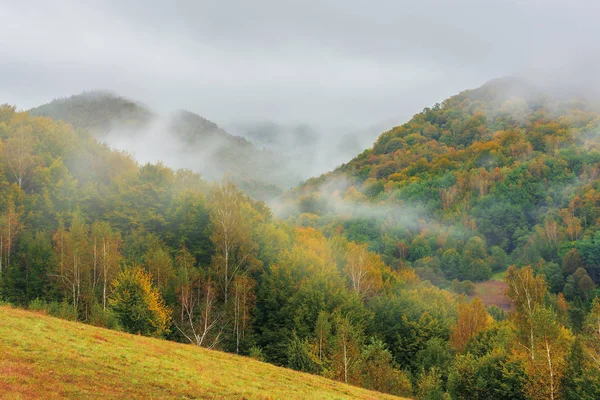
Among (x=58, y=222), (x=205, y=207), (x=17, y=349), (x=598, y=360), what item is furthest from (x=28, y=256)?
(x=598, y=360)

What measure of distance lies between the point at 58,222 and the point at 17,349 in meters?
63.5

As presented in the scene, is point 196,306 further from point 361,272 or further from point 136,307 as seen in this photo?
point 361,272

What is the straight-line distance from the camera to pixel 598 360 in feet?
120

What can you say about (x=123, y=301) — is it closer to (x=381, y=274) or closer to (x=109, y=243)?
(x=109, y=243)

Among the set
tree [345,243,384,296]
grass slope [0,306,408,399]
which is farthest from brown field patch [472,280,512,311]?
grass slope [0,306,408,399]

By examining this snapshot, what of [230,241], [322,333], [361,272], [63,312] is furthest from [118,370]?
[361,272]

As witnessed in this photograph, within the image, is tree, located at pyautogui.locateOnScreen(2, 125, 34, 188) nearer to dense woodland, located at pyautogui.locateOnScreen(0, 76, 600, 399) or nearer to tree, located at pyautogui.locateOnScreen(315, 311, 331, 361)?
dense woodland, located at pyautogui.locateOnScreen(0, 76, 600, 399)

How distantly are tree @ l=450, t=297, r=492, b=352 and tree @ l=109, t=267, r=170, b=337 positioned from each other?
44.5 m

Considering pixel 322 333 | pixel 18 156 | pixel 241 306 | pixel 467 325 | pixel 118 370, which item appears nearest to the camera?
pixel 118 370

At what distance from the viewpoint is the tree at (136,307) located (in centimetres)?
4791

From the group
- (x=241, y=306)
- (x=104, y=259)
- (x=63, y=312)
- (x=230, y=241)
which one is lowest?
(x=241, y=306)

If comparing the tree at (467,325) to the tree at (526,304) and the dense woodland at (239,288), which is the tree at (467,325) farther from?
the tree at (526,304)

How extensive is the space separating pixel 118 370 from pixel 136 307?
2668 centimetres

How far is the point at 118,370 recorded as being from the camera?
74.9 feet
